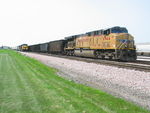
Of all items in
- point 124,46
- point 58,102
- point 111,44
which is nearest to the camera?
point 58,102

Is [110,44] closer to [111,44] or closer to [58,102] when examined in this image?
[111,44]

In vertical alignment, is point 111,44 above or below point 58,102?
above

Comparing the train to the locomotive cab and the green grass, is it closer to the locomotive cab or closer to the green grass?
the locomotive cab

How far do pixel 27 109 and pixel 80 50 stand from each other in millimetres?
24755

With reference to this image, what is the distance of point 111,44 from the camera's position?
827 inches

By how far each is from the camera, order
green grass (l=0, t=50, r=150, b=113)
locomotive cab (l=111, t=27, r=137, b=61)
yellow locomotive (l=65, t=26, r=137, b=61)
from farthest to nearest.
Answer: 1. yellow locomotive (l=65, t=26, r=137, b=61)
2. locomotive cab (l=111, t=27, r=137, b=61)
3. green grass (l=0, t=50, r=150, b=113)

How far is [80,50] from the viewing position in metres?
30.0

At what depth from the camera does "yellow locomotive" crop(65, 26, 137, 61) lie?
20281mm

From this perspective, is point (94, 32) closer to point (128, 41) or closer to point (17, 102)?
point (128, 41)

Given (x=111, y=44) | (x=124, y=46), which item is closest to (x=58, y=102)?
(x=124, y=46)

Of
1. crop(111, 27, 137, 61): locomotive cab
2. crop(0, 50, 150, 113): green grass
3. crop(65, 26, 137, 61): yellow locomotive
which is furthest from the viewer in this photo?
crop(65, 26, 137, 61): yellow locomotive

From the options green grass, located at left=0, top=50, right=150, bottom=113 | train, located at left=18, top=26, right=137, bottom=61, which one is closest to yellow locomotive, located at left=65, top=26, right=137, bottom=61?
train, located at left=18, top=26, right=137, bottom=61

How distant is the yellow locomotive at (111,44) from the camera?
20.3 meters

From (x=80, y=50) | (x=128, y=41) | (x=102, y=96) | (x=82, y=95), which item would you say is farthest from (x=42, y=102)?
(x=80, y=50)
